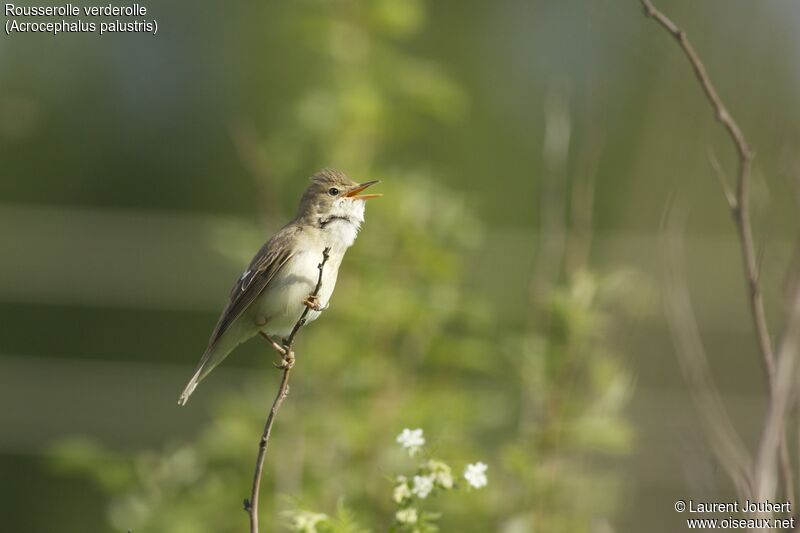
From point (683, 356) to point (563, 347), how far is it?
1.87 m

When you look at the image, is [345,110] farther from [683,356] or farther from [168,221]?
[168,221]

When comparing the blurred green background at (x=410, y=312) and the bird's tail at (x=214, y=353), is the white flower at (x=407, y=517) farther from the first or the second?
the bird's tail at (x=214, y=353)

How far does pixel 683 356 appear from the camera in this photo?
2.76 metres

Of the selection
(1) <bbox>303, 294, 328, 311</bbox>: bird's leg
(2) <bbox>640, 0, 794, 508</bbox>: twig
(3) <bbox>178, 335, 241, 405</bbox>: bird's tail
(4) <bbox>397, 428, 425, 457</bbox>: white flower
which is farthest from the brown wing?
(2) <bbox>640, 0, 794, 508</bbox>: twig

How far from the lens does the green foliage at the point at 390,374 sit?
174 inches

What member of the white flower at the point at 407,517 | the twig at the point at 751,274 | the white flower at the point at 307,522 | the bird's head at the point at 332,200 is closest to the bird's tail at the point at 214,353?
the bird's head at the point at 332,200

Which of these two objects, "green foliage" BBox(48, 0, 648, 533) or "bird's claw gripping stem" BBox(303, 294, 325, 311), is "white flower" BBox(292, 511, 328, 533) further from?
"bird's claw gripping stem" BBox(303, 294, 325, 311)

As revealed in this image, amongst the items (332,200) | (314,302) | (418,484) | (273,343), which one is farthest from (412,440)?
(332,200)

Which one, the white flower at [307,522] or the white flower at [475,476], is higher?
the white flower at [475,476]

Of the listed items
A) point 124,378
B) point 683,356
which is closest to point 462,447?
point 683,356

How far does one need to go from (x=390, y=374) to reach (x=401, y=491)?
104 inches

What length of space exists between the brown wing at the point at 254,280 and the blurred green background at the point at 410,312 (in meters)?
0.36

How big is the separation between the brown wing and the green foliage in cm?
46

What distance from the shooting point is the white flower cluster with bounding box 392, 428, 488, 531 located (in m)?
2.78
